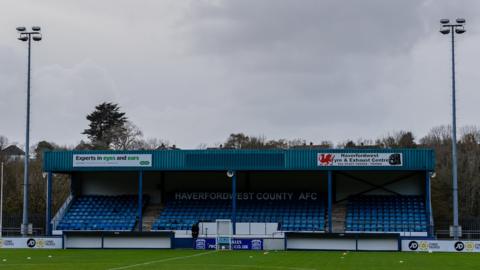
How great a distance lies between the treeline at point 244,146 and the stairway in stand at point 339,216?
1044 centimetres

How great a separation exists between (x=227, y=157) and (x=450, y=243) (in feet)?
58.3

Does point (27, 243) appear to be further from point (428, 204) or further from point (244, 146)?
point (244, 146)

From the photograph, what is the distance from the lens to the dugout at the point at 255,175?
58750 mm

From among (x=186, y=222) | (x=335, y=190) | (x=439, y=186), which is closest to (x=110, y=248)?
(x=186, y=222)

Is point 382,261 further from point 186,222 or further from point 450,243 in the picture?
point 186,222

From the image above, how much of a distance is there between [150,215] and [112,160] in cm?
685

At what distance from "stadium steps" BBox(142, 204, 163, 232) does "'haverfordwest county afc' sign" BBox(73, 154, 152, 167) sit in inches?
232

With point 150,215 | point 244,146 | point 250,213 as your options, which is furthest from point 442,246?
point 244,146

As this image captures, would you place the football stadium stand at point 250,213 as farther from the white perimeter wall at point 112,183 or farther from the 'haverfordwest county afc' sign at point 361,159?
the 'haverfordwest county afc' sign at point 361,159

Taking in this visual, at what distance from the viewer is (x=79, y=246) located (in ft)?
182

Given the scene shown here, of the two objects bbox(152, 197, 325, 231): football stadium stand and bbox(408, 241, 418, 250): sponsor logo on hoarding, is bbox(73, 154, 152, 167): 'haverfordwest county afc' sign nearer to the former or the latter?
bbox(152, 197, 325, 231): football stadium stand

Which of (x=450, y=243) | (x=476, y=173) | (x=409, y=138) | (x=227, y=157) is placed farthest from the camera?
(x=409, y=138)

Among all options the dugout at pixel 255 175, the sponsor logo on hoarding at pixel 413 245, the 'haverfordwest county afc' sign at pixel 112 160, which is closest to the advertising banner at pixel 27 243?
the dugout at pixel 255 175

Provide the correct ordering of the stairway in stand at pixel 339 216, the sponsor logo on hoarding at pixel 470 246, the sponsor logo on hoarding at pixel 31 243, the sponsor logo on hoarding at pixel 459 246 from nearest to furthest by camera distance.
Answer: the sponsor logo on hoarding at pixel 470 246 → the sponsor logo on hoarding at pixel 459 246 → the sponsor logo on hoarding at pixel 31 243 → the stairway in stand at pixel 339 216
